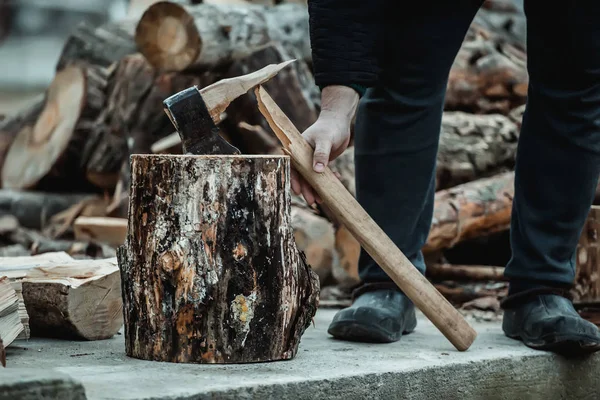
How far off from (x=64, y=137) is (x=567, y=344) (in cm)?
Answer: 419

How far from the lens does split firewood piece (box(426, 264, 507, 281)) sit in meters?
4.22

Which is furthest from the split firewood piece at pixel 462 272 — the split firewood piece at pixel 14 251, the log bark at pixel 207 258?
the log bark at pixel 207 258

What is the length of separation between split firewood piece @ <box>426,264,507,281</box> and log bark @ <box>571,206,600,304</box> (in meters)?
0.93

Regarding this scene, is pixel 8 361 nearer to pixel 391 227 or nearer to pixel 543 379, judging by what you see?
pixel 391 227

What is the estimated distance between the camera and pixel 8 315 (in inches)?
83.0

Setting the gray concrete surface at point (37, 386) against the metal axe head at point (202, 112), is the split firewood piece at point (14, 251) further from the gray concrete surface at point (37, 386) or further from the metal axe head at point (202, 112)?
the gray concrete surface at point (37, 386)

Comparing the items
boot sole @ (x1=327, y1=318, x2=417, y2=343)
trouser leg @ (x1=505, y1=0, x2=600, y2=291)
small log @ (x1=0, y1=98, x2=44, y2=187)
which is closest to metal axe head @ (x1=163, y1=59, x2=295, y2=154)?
boot sole @ (x1=327, y1=318, x2=417, y2=343)

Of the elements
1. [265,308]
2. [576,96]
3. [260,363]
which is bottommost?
[260,363]

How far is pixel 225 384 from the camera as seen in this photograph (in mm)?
1797

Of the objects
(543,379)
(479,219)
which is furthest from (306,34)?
(543,379)

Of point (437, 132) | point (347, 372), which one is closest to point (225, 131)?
point (437, 132)

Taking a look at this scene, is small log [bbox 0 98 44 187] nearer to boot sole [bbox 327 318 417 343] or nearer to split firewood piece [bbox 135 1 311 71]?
split firewood piece [bbox 135 1 311 71]

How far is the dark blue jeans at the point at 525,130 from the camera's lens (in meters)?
2.46

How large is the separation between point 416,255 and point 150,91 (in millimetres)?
2854
